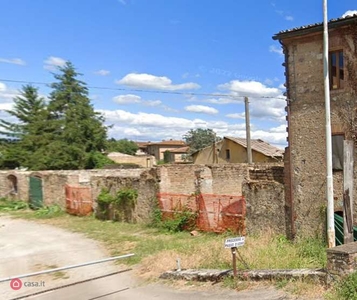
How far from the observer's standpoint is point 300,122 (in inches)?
463

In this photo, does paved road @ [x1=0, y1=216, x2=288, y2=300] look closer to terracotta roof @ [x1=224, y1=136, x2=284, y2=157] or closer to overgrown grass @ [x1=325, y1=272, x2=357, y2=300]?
overgrown grass @ [x1=325, y1=272, x2=357, y2=300]

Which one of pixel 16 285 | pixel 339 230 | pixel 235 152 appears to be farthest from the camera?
pixel 235 152

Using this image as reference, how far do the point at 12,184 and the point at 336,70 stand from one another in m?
24.4

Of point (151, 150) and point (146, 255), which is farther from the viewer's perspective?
point (151, 150)

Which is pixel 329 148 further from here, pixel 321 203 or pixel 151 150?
pixel 151 150

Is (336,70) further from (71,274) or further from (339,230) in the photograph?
(71,274)

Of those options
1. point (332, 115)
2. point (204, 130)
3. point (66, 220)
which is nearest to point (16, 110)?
point (66, 220)

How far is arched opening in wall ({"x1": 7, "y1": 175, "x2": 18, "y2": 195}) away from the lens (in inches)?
1042

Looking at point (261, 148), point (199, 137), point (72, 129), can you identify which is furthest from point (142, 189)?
point (199, 137)

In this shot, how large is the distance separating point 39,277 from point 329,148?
9.12 m

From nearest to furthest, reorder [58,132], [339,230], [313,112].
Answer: [339,230] < [313,112] < [58,132]

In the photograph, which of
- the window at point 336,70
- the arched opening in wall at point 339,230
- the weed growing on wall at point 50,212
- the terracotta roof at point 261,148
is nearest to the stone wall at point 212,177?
the weed growing on wall at point 50,212

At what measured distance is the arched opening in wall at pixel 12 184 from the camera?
2646 cm

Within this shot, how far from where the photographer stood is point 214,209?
46.0ft
